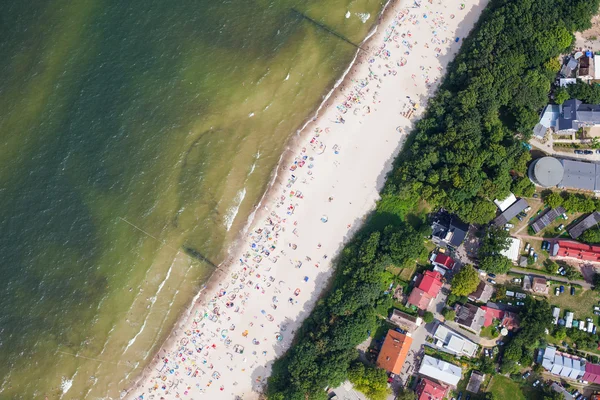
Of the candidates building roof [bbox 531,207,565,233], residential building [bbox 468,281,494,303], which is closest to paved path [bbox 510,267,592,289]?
residential building [bbox 468,281,494,303]

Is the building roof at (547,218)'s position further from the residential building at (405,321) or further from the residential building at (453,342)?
the residential building at (405,321)

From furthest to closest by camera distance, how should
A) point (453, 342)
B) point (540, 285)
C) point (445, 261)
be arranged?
point (445, 261)
point (540, 285)
point (453, 342)

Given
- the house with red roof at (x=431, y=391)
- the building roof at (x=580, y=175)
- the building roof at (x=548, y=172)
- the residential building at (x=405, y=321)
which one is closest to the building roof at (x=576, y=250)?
the building roof at (x=580, y=175)

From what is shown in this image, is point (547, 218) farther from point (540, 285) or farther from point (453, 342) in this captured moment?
point (453, 342)

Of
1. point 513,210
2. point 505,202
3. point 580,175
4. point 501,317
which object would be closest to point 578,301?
point 501,317

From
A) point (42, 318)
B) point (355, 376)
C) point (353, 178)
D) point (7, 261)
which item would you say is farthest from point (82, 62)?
point (355, 376)

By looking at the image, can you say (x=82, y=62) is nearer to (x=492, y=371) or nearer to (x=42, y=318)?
(x=42, y=318)
